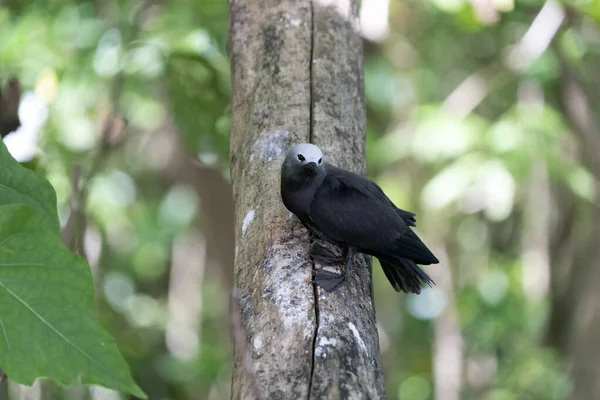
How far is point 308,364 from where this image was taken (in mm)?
1695

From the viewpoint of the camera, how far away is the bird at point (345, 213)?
2.36 meters

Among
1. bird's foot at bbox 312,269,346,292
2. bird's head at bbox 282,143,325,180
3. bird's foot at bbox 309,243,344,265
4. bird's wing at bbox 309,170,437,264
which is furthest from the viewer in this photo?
bird's wing at bbox 309,170,437,264

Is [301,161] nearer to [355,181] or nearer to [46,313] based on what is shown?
[355,181]

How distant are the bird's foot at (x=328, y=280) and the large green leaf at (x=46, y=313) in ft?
2.46

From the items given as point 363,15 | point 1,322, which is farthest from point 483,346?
point 1,322

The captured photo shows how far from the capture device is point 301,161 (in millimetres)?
2359

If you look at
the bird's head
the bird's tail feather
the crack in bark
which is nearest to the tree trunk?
the crack in bark

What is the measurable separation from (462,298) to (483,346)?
49.7 inches

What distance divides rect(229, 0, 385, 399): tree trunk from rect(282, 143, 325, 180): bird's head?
121mm

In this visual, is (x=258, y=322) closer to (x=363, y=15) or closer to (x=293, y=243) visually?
(x=293, y=243)

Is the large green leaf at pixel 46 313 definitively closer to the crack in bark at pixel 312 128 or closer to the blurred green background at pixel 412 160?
the crack in bark at pixel 312 128

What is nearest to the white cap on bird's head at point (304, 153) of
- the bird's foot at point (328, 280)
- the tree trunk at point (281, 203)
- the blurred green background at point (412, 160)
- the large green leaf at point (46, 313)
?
the tree trunk at point (281, 203)

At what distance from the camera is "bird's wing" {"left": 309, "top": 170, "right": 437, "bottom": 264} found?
249 cm

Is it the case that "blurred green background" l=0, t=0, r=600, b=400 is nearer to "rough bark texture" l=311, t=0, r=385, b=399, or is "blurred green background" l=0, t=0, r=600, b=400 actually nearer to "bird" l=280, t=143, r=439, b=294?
"bird" l=280, t=143, r=439, b=294
